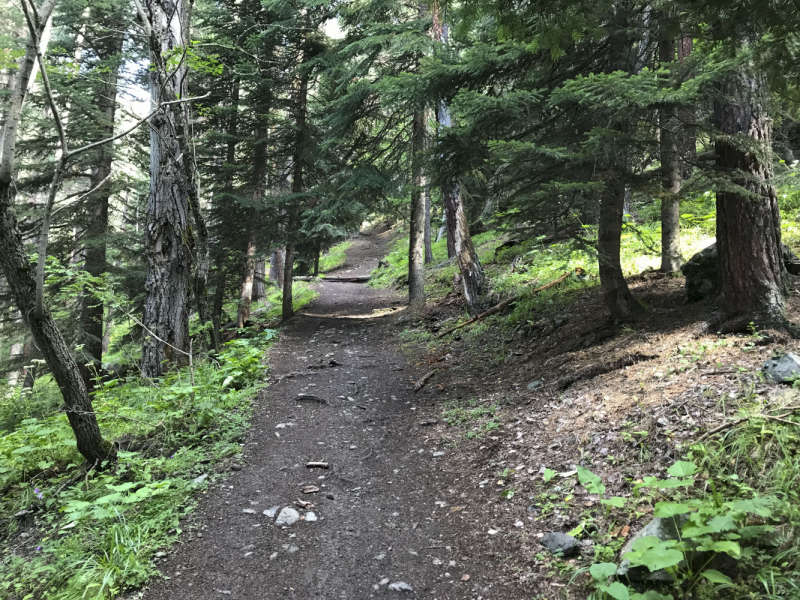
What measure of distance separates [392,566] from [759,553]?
7.54ft

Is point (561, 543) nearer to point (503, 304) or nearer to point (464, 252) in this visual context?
point (503, 304)

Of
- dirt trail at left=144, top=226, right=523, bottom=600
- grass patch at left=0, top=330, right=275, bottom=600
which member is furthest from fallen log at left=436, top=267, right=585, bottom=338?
grass patch at left=0, top=330, right=275, bottom=600

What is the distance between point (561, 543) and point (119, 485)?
372cm

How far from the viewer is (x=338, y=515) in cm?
401

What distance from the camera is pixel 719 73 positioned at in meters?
4.32

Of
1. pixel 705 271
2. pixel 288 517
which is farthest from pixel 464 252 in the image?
pixel 288 517

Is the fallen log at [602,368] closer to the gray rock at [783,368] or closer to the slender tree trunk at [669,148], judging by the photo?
the gray rock at [783,368]

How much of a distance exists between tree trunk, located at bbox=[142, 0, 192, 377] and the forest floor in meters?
2.16

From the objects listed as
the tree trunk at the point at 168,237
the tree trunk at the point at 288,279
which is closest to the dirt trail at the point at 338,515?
the tree trunk at the point at 168,237

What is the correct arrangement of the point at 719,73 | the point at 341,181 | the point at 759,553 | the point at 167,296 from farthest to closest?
1. the point at 341,181
2. the point at 167,296
3. the point at 719,73
4. the point at 759,553

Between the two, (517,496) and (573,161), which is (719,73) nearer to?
Result: (573,161)

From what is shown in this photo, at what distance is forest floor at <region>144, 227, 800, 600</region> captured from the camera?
3.16 metres

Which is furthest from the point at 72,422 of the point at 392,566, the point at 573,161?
the point at 573,161

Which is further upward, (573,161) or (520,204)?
(573,161)
